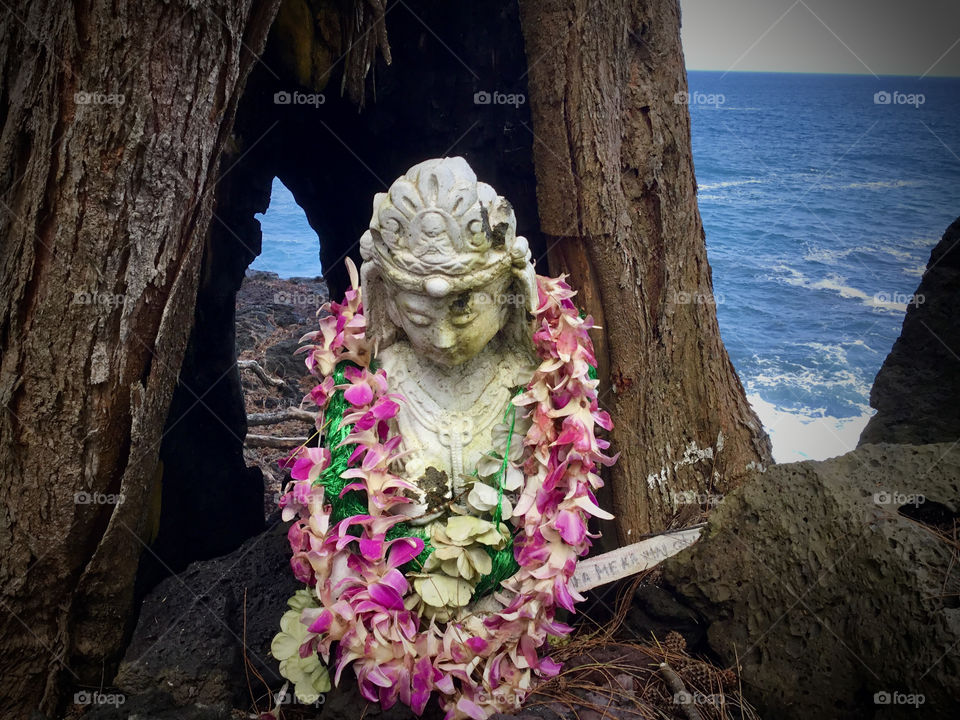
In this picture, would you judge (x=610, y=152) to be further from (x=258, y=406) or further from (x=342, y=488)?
(x=258, y=406)

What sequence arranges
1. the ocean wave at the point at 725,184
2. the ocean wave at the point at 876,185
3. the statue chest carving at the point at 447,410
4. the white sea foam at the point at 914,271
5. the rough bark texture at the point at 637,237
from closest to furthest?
the statue chest carving at the point at 447,410, the rough bark texture at the point at 637,237, the ocean wave at the point at 876,185, the white sea foam at the point at 914,271, the ocean wave at the point at 725,184

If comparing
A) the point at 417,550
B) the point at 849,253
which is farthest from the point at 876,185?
the point at 417,550

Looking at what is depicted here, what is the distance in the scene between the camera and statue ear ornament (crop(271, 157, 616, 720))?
2.17m

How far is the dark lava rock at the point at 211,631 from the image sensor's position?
268 cm

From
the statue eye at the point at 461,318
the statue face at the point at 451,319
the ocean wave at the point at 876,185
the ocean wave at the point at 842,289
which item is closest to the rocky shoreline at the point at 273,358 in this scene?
the statue face at the point at 451,319

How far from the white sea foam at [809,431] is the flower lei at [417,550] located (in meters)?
2.86

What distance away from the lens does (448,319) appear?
7.24ft

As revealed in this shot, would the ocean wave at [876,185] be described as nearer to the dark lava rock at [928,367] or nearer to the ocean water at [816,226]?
the ocean water at [816,226]

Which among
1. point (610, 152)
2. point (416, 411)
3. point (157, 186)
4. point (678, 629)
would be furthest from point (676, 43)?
point (678, 629)

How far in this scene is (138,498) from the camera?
8.52 ft

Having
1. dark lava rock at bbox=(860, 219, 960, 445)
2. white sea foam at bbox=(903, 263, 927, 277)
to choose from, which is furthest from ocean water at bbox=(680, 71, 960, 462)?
dark lava rock at bbox=(860, 219, 960, 445)

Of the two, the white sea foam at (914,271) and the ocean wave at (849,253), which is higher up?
the ocean wave at (849,253)

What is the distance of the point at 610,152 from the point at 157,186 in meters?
1.76

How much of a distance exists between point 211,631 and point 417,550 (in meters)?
1.11
